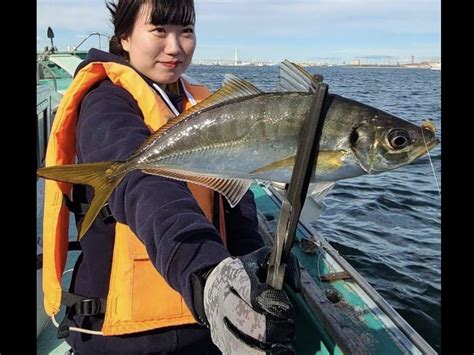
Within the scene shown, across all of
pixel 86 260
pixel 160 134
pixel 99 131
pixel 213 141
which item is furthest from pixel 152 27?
pixel 86 260

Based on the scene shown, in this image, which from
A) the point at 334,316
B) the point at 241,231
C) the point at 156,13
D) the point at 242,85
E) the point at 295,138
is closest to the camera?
the point at 295,138

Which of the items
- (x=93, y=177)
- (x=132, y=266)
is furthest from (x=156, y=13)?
(x=132, y=266)

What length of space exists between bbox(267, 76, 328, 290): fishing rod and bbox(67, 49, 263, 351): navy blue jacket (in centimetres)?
32

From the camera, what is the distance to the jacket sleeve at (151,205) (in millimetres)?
1801

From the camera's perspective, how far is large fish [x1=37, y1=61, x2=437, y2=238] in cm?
164

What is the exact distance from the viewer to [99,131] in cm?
220

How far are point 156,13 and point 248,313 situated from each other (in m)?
1.59

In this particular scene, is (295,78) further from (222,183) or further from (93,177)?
(93,177)

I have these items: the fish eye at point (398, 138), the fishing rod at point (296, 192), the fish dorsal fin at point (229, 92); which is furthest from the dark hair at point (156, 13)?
the fish eye at point (398, 138)

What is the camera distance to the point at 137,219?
1.95m

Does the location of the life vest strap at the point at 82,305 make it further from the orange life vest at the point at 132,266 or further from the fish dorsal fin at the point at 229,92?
the fish dorsal fin at the point at 229,92
